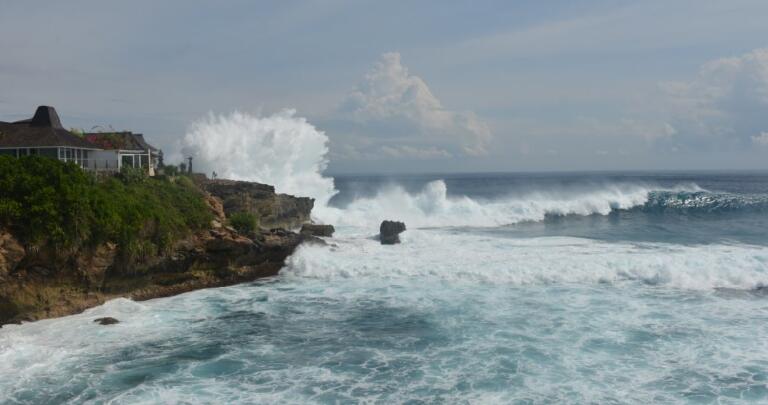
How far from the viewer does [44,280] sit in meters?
19.6

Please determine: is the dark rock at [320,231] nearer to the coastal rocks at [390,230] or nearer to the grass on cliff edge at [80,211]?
the coastal rocks at [390,230]

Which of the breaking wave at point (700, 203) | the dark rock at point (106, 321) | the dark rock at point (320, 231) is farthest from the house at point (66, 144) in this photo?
the breaking wave at point (700, 203)

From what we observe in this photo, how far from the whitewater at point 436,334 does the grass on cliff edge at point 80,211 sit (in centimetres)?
271

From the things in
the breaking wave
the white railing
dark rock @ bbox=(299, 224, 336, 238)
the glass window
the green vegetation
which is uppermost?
the glass window

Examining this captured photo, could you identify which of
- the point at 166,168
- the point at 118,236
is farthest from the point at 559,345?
the point at 166,168

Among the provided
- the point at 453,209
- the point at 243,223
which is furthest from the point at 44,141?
the point at 453,209

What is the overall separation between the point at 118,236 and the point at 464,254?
1555cm

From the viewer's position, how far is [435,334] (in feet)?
56.0

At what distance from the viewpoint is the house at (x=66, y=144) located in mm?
27750

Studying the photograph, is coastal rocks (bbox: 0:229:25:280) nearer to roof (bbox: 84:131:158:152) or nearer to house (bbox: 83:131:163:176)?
house (bbox: 83:131:163:176)

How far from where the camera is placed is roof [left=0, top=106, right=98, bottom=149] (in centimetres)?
2780

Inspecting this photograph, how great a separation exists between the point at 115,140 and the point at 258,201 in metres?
9.05

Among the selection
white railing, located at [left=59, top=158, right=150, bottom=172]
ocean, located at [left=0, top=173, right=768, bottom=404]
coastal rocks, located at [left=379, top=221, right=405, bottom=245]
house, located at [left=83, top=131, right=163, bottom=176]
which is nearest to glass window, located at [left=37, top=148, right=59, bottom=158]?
white railing, located at [left=59, top=158, right=150, bottom=172]

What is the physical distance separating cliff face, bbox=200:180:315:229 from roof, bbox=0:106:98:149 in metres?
7.90
